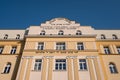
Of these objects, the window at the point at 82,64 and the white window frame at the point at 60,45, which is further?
the white window frame at the point at 60,45

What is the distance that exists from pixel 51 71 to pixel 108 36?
1323cm

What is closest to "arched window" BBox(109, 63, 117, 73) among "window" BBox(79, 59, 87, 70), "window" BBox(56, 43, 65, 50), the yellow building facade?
the yellow building facade

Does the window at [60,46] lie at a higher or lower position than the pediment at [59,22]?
lower

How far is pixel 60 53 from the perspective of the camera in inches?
1008

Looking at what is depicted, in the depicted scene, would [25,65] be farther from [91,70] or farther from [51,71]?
[91,70]

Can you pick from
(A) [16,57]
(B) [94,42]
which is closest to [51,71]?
(A) [16,57]

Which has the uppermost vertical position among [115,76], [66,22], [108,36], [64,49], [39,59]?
[66,22]

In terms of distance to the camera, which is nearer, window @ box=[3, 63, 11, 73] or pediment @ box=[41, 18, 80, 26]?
window @ box=[3, 63, 11, 73]

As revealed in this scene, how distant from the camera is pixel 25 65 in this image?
23812 mm

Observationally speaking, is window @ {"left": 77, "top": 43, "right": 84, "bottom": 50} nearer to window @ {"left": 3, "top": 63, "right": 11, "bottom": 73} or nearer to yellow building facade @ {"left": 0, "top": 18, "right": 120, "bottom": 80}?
yellow building facade @ {"left": 0, "top": 18, "right": 120, "bottom": 80}

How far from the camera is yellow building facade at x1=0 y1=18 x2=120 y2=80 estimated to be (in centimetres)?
2298

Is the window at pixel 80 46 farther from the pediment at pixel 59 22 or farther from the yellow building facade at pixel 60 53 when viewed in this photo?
the pediment at pixel 59 22

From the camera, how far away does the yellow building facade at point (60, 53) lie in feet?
75.4

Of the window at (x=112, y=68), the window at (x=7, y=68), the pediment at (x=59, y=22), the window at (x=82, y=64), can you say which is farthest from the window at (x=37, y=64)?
the window at (x=112, y=68)
